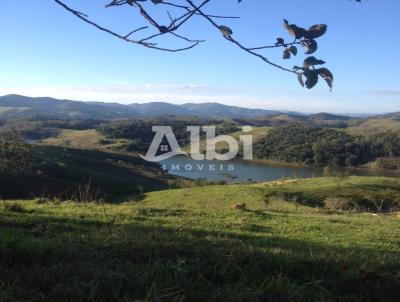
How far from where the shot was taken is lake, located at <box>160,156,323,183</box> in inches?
3588

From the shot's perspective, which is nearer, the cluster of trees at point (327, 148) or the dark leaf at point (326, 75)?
the dark leaf at point (326, 75)

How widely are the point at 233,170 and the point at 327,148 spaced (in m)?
33.3

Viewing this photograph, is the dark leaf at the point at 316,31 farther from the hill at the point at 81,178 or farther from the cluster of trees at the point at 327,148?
the cluster of trees at the point at 327,148

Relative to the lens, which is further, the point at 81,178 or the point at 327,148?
the point at 327,148

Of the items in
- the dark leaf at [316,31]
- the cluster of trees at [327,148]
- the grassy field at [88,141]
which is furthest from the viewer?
the grassy field at [88,141]

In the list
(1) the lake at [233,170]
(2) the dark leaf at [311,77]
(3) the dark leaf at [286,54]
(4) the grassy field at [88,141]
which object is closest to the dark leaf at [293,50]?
(3) the dark leaf at [286,54]

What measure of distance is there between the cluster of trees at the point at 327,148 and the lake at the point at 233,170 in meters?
8.51

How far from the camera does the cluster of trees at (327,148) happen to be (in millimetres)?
118688

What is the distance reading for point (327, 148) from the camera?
122750 mm

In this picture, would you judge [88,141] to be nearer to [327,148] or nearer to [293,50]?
[327,148]

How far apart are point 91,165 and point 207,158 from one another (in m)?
47.7

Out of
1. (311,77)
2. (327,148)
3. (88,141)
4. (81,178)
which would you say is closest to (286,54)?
(311,77)

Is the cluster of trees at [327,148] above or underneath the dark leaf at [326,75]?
underneath

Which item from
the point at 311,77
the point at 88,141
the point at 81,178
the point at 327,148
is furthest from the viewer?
the point at 88,141
